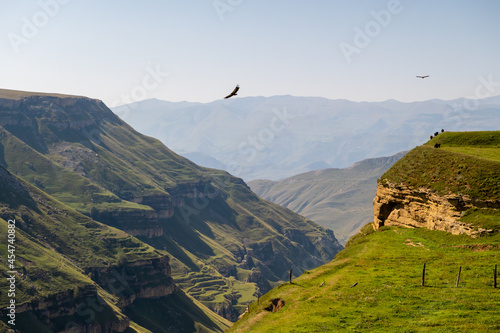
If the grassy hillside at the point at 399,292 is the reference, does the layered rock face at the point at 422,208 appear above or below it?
above

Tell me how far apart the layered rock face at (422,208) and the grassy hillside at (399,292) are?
170 cm

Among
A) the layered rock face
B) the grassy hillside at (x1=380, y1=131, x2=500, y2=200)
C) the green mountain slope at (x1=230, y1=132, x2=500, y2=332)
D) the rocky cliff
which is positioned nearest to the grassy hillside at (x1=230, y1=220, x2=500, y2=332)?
the green mountain slope at (x1=230, y1=132, x2=500, y2=332)

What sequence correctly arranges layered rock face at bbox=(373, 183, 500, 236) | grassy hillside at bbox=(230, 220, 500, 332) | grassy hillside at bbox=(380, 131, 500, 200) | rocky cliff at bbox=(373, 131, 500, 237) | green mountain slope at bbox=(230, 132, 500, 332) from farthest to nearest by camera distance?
grassy hillside at bbox=(380, 131, 500, 200), layered rock face at bbox=(373, 183, 500, 236), rocky cliff at bbox=(373, 131, 500, 237), green mountain slope at bbox=(230, 132, 500, 332), grassy hillside at bbox=(230, 220, 500, 332)

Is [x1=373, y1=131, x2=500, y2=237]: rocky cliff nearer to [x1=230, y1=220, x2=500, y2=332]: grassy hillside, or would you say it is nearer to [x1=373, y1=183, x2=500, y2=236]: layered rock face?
[x1=373, y1=183, x2=500, y2=236]: layered rock face

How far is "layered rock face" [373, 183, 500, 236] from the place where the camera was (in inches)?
2425

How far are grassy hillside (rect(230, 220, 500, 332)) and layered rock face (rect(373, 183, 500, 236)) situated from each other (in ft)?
5.58

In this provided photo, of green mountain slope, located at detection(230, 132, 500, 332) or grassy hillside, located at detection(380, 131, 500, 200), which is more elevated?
grassy hillside, located at detection(380, 131, 500, 200)

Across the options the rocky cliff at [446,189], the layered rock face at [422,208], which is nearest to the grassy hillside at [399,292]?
the layered rock face at [422,208]

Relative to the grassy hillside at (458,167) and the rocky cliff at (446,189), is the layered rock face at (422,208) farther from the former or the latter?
the grassy hillside at (458,167)

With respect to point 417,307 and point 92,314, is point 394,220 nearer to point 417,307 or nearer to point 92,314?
point 417,307

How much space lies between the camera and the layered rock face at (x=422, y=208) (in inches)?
2425

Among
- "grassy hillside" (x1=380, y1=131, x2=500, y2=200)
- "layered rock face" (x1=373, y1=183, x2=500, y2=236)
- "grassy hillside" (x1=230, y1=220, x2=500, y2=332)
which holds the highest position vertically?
"grassy hillside" (x1=380, y1=131, x2=500, y2=200)

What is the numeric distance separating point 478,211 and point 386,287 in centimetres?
1935

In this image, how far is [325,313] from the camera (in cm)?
4778
